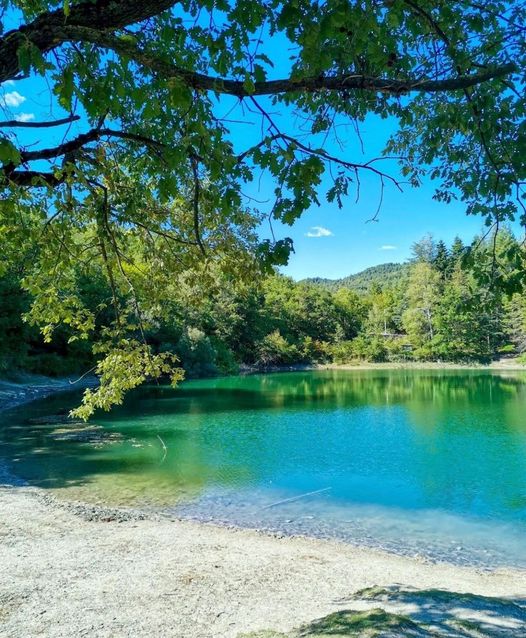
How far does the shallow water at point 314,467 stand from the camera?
9.61 metres

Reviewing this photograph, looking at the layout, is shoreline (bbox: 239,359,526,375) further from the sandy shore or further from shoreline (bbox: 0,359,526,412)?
the sandy shore

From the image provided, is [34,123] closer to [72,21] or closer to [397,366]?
[72,21]

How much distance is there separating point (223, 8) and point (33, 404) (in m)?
25.6

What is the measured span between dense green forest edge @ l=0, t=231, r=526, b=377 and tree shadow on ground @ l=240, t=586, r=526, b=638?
2305 cm

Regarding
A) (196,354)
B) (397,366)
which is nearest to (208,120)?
(196,354)

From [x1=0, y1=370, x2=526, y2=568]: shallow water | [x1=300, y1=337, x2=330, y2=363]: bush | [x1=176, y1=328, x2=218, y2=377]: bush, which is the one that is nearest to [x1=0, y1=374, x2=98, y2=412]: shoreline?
[x1=0, y1=370, x2=526, y2=568]: shallow water

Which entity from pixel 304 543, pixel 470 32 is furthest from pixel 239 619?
pixel 470 32

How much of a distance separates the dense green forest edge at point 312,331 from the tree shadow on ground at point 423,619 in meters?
23.1

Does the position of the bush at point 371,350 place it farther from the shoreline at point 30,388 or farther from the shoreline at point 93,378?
the shoreline at point 30,388

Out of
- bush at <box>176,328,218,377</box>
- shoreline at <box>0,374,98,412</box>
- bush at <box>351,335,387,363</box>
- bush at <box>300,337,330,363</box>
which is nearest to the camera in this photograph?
shoreline at <box>0,374,98,412</box>

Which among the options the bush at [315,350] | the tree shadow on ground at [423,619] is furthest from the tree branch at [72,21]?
the bush at [315,350]

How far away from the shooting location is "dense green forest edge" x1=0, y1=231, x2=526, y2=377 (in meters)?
33.4

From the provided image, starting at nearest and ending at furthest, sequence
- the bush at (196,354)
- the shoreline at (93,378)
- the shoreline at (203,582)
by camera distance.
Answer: the shoreline at (203,582)
the shoreline at (93,378)
the bush at (196,354)

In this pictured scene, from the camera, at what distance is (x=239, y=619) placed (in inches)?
204
